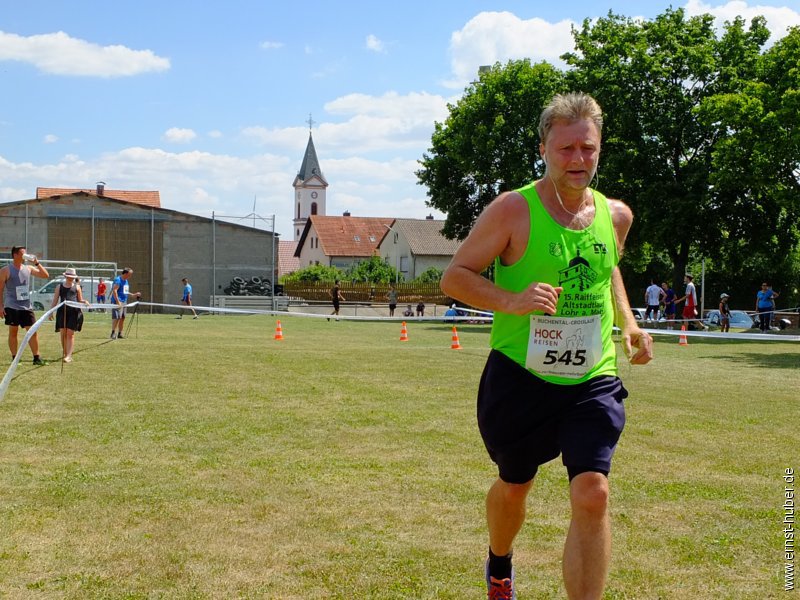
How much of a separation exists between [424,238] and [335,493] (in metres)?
84.0

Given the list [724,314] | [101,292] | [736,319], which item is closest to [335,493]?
[724,314]

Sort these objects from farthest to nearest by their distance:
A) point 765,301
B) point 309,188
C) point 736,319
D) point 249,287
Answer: point 309,188 < point 249,287 < point 736,319 < point 765,301

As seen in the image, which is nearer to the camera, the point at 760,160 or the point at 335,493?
the point at 335,493

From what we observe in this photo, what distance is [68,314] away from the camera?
55.8 ft

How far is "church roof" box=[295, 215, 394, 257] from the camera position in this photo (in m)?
105

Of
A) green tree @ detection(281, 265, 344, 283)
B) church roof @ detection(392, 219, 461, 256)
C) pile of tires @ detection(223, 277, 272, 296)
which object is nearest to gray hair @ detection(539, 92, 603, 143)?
pile of tires @ detection(223, 277, 272, 296)

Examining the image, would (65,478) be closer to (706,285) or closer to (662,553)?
(662,553)

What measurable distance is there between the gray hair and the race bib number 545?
31.6 inches

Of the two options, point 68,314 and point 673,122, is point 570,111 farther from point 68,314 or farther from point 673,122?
point 673,122

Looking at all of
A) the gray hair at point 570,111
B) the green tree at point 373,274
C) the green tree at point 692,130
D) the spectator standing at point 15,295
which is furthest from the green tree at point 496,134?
the gray hair at point 570,111

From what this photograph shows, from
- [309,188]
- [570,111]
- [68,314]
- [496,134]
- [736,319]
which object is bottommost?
[736,319]

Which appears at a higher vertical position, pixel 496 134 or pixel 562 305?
pixel 496 134

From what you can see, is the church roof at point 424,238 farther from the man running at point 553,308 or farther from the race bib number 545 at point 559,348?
the race bib number 545 at point 559,348

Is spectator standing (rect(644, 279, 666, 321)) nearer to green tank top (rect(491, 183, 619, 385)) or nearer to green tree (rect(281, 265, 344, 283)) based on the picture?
green tank top (rect(491, 183, 619, 385))
